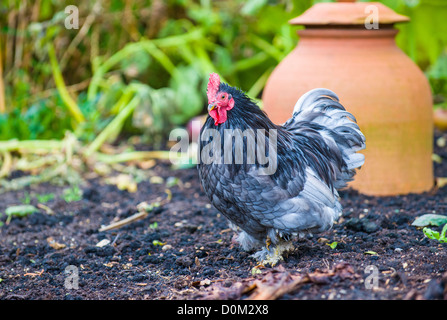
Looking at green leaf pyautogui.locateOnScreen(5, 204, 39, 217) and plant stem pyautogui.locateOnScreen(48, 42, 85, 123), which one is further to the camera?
plant stem pyautogui.locateOnScreen(48, 42, 85, 123)

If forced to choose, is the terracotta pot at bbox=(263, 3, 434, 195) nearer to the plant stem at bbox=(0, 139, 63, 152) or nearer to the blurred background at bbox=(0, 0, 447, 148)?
the blurred background at bbox=(0, 0, 447, 148)

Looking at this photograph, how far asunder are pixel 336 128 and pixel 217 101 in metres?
0.98

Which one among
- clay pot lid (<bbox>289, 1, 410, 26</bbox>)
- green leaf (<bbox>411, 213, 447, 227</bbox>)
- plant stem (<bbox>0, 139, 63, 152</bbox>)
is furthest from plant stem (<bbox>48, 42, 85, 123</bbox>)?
green leaf (<bbox>411, 213, 447, 227</bbox>)

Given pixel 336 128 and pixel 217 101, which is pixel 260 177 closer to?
pixel 217 101

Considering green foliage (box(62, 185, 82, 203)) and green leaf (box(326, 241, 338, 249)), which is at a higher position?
green foliage (box(62, 185, 82, 203))

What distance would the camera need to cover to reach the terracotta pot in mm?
4766

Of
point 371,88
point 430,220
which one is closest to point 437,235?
point 430,220

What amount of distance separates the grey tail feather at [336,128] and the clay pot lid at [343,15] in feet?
4.00

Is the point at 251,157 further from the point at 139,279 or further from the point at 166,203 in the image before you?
the point at 166,203

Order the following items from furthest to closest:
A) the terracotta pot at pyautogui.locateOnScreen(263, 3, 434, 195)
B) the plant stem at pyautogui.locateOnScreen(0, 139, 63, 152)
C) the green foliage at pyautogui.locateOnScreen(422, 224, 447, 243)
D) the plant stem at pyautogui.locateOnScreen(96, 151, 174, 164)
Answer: the plant stem at pyautogui.locateOnScreen(96, 151, 174, 164) < the plant stem at pyautogui.locateOnScreen(0, 139, 63, 152) < the terracotta pot at pyautogui.locateOnScreen(263, 3, 434, 195) < the green foliage at pyautogui.locateOnScreen(422, 224, 447, 243)

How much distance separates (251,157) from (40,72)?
5334 millimetres

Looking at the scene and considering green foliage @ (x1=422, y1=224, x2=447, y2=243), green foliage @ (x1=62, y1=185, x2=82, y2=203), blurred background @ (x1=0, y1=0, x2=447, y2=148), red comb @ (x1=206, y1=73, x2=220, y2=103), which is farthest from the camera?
blurred background @ (x1=0, y1=0, x2=447, y2=148)

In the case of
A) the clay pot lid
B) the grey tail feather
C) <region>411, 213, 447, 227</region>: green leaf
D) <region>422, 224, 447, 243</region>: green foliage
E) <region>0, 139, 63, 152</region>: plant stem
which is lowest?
<region>411, 213, 447, 227</region>: green leaf

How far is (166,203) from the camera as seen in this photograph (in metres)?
5.16
